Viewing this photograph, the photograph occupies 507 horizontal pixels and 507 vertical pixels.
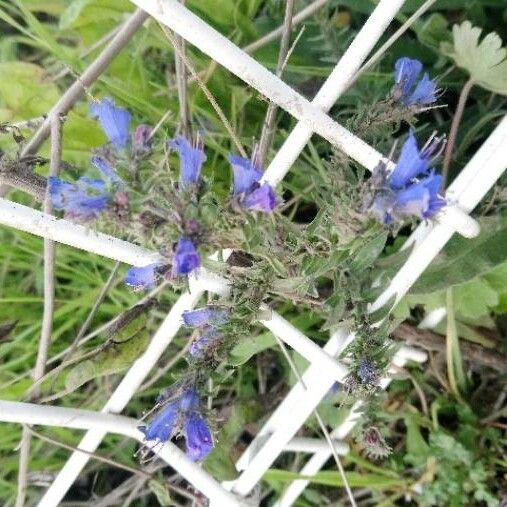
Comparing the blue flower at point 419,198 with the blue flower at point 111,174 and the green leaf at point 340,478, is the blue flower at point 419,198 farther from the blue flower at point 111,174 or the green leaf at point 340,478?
the green leaf at point 340,478

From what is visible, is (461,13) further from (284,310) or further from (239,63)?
(239,63)

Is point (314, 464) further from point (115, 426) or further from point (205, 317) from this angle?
point (205, 317)

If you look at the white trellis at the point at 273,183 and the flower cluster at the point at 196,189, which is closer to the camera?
the flower cluster at the point at 196,189

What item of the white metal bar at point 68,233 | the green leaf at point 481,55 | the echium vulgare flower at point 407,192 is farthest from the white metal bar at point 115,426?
the green leaf at point 481,55

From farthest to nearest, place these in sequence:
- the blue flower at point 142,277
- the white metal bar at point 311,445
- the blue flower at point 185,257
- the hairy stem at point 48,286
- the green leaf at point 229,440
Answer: the white metal bar at point 311,445, the green leaf at point 229,440, the hairy stem at point 48,286, the blue flower at point 142,277, the blue flower at point 185,257

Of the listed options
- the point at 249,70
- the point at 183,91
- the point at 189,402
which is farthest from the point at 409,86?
the point at 189,402

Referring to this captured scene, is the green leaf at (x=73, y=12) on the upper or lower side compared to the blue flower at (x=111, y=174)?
upper
